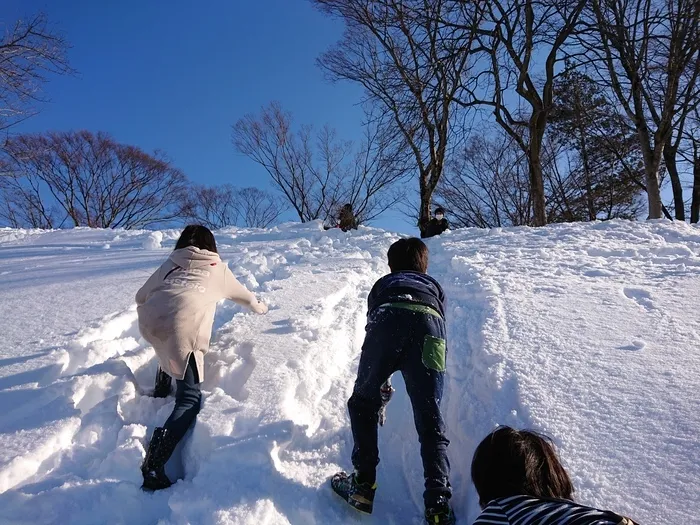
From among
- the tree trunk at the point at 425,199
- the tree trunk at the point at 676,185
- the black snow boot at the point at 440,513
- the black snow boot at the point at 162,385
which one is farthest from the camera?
the tree trunk at the point at 676,185

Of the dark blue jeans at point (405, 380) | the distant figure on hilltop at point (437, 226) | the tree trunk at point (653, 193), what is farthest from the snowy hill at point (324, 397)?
the tree trunk at point (653, 193)

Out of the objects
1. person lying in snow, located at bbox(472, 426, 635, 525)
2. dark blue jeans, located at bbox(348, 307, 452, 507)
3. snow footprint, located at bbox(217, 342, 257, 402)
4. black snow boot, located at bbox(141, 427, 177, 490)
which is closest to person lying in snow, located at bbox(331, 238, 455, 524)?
dark blue jeans, located at bbox(348, 307, 452, 507)

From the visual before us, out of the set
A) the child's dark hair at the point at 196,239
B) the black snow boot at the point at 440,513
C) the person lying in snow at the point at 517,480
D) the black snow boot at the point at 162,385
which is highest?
the child's dark hair at the point at 196,239

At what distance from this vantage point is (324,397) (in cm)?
295

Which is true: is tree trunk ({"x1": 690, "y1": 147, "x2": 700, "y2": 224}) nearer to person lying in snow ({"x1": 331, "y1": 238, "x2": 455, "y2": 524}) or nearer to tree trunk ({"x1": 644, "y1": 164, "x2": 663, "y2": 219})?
tree trunk ({"x1": 644, "y1": 164, "x2": 663, "y2": 219})

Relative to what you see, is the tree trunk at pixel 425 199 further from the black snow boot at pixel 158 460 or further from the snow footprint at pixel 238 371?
the black snow boot at pixel 158 460

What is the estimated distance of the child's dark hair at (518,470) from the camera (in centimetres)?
135

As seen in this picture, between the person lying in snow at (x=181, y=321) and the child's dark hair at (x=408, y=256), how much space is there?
1.23m

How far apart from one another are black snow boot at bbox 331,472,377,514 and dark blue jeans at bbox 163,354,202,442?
2.92 ft

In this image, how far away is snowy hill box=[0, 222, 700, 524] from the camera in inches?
77.0

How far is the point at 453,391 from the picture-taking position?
2.88 m

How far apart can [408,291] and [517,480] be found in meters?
1.07

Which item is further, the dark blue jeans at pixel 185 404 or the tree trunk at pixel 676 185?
the tree trunk at pixel 676 185

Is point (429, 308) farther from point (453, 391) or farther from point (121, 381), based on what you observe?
point (121, 381)
